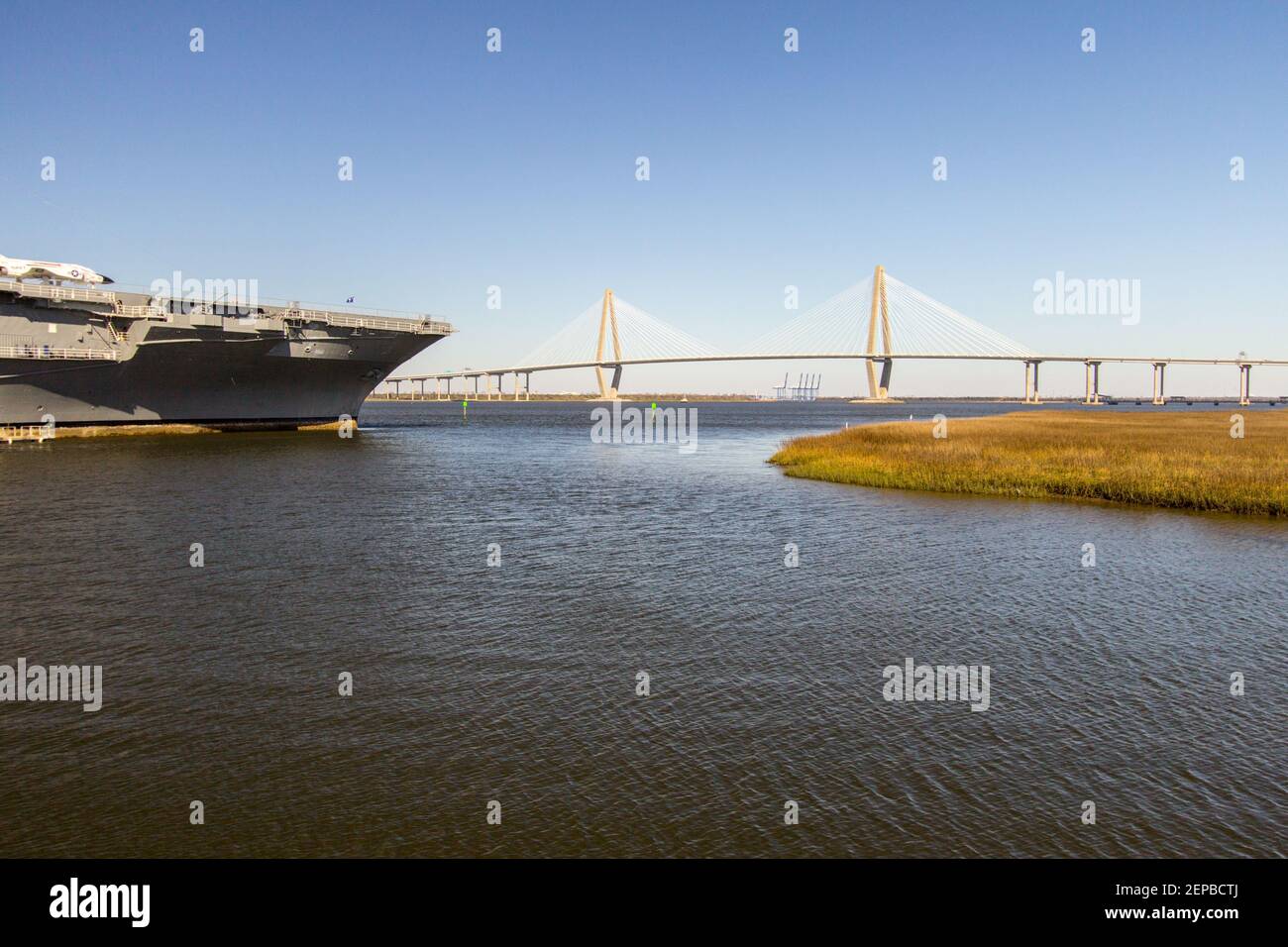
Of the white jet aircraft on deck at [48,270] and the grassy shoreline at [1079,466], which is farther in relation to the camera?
the white jet aircraft on deck at [48,270]

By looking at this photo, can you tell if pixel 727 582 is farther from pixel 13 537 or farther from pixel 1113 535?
pixel 13 537

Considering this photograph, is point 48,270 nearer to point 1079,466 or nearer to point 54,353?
point 54,353

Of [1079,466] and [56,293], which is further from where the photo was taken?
[56,293]

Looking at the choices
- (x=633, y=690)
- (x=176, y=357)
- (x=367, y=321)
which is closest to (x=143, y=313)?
(x=176, y=357)

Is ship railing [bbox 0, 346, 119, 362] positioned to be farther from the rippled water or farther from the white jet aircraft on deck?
the rippled water

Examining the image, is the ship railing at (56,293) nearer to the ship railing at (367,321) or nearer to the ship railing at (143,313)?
the ship railing at (143,313)

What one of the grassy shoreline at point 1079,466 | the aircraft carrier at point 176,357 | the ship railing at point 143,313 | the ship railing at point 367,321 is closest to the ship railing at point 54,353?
the aircraft carrier at point 176,357

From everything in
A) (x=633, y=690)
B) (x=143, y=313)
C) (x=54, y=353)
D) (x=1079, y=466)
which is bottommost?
(x=633, y=690)
